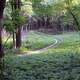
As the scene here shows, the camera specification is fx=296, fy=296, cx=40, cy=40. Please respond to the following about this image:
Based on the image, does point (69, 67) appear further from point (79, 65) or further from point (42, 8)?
point (42, 8)

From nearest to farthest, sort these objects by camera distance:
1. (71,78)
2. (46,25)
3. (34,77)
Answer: (71,78)
(34,77)
(46,25)

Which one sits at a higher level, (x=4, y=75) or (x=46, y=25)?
(x=4, y=75)

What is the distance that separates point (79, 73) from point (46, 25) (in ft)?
243

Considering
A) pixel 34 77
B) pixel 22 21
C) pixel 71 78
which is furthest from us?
pixel 22 21

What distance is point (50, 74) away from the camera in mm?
10656

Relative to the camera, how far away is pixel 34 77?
10.2 meters

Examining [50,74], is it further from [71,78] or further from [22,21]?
[22,21]

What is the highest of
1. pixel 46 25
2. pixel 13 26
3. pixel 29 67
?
pixel 13 26

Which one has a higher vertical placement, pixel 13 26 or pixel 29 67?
pixel 13 26

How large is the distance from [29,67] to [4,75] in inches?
129

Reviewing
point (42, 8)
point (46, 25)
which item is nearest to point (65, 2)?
point (42, 8)

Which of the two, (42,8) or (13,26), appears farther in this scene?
(42,8)

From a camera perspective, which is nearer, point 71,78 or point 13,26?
point 71,78

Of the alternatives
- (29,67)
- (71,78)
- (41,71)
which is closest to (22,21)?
(29,67)
